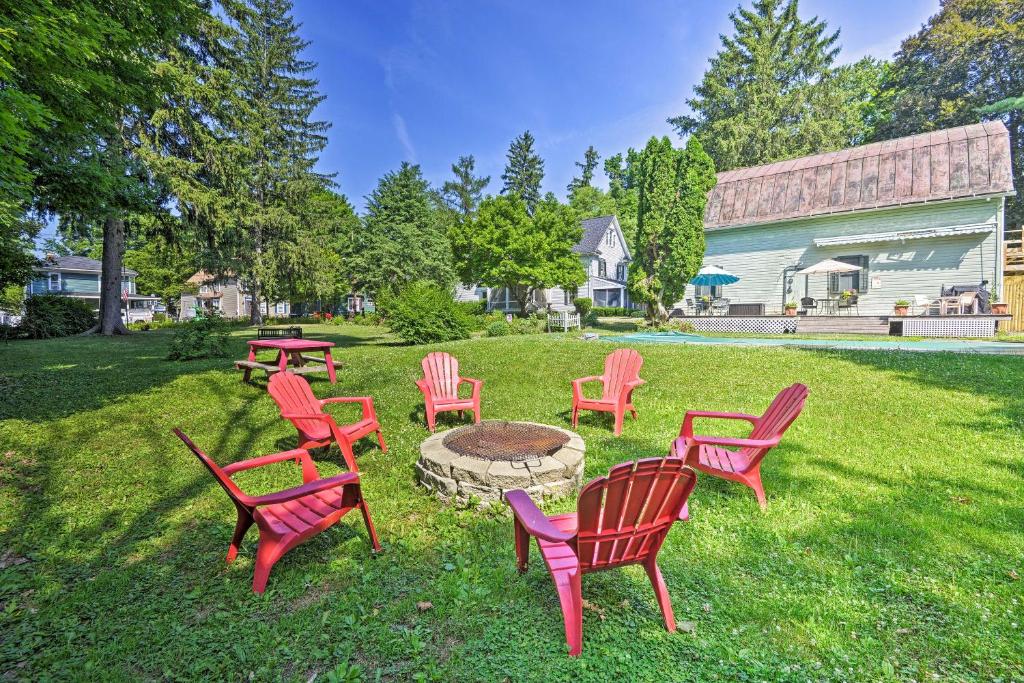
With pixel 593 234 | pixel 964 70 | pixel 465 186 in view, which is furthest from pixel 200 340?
pixel 465 186

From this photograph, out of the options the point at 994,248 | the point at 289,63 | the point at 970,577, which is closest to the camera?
the point at 970,577

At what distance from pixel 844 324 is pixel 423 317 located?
13888mm

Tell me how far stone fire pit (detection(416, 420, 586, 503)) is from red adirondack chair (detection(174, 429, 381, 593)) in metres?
0.78

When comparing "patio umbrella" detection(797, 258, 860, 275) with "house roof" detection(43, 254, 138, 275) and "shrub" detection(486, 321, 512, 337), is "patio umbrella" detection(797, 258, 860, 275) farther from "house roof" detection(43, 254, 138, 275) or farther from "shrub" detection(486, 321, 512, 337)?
"house roof" detection(43, 254, 138, 275)

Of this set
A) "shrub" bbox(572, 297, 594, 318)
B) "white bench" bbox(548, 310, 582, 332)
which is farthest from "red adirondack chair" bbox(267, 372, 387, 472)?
"shrub" bbox(572, 297, 594, 318)

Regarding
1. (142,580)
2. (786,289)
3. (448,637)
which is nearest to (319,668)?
(448,637)

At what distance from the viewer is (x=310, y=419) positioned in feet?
14.4

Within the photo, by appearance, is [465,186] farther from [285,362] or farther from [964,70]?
[285,362]

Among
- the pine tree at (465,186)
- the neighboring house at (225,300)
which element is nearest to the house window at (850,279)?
the pine tree at (465,186)

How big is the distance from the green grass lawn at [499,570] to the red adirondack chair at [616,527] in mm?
290

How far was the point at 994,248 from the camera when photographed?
46.6ft

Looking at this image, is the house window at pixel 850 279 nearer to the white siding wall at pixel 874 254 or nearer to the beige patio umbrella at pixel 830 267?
the white siding wall at pixel 874 254

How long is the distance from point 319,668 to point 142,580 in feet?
5.28

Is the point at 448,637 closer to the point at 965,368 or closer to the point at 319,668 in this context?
the point at 319,668
